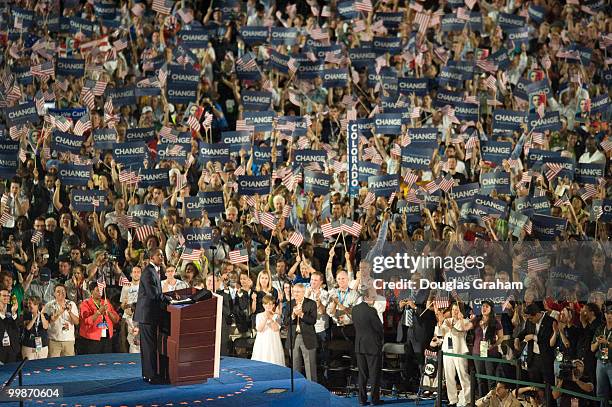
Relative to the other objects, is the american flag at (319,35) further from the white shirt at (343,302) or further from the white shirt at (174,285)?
the white shirt at (174,285)

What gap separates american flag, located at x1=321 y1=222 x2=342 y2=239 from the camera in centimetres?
1600

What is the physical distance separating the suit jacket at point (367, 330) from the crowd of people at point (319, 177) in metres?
0.03

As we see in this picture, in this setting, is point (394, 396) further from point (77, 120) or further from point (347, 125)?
point (77, 120)

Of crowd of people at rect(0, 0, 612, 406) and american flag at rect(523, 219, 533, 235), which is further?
american flag at rect(523, 219, 533, 235)

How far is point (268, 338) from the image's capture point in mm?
14836

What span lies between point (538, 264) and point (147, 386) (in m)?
6.16

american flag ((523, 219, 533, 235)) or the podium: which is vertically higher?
american flag ((523, 219, 533, 235))

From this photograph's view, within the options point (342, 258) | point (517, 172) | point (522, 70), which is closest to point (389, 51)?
point (522, 70)

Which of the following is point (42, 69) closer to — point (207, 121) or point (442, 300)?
point (207, 121)

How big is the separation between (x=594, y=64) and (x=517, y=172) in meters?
3.58

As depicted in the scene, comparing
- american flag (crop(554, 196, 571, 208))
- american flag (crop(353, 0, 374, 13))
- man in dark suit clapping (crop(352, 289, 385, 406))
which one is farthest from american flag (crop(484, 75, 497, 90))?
man in dark suit clapping (crop(352, 289, 385, 406))

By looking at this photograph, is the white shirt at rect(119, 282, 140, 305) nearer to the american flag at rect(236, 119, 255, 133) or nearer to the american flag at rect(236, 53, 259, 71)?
the american flag at rect(236, 119, 255, 133)

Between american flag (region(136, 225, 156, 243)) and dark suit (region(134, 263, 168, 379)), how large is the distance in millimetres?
4182

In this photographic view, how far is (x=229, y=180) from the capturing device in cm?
1723
